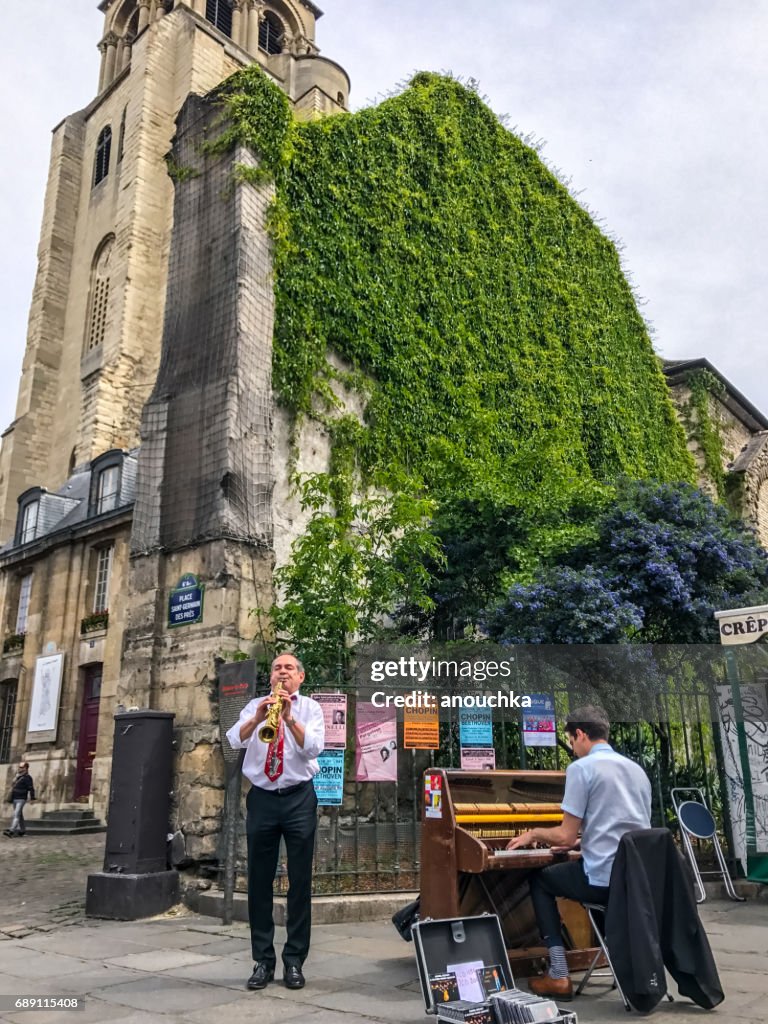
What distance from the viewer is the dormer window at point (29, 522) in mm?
24312

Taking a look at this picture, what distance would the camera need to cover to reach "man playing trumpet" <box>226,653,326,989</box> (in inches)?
183

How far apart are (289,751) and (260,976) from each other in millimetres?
1148

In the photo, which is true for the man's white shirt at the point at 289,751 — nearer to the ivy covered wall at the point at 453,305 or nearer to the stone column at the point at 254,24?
the ivy covered wall at the point at 453,305

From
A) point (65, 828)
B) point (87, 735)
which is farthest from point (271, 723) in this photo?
point (87, 735)

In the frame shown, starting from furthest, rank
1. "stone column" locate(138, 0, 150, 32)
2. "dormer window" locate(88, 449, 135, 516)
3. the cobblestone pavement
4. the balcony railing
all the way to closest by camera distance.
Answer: "stone column" locate(138, 0, 150, 32) < "dormer window" locate(88, 449, 135, 516) < the balcony railing < the cobblestone pavement

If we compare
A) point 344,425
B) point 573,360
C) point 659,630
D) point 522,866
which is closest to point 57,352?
point 573,360

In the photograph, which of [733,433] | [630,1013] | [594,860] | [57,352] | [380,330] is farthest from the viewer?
[57,352]

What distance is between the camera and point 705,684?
9141 mm

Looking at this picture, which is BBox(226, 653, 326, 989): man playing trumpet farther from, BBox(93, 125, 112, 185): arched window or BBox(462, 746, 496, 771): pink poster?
BBox(93, 125, 112, 185): arched window

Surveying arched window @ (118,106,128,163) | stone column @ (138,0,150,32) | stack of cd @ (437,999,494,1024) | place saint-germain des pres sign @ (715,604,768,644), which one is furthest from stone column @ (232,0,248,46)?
stack of cd @ (437,999,494,1024)

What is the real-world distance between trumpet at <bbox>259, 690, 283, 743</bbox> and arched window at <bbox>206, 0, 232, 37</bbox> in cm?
4682

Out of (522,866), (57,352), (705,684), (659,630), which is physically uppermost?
(57,352)

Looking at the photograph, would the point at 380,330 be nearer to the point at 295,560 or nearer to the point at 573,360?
the point at 295,560

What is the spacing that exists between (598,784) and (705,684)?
521 centimetres
